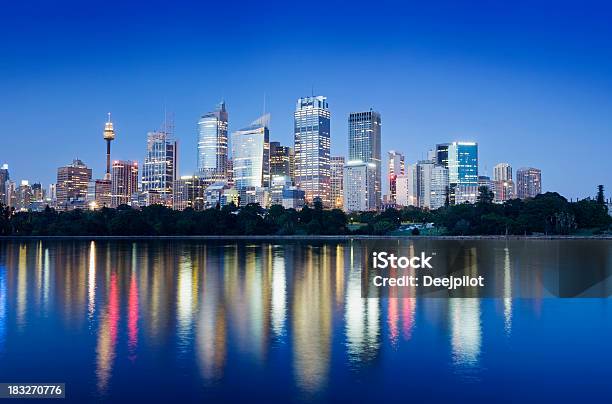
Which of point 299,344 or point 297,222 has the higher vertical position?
point 297,222

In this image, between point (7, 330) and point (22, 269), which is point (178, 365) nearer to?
point (7, 330)

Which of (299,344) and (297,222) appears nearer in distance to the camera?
(299,344)

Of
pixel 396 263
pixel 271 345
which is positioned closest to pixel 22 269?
pixel 396 263

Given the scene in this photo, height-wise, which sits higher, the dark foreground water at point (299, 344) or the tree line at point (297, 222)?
the tree line at point (297, 222)

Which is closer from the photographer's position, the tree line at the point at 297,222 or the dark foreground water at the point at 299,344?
the dark foreground water at the point at 299,344
